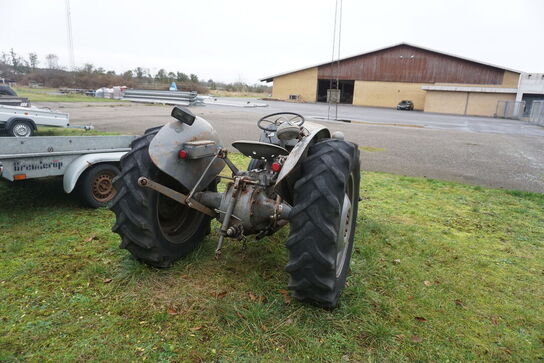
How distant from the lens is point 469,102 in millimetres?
A: 41562

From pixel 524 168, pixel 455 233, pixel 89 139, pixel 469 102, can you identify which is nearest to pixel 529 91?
pixel 469 102

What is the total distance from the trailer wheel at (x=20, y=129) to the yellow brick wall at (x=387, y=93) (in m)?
43.7

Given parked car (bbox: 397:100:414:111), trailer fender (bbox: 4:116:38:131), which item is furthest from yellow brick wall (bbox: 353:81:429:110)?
trailer fender (bbox: 4:116:38:131)

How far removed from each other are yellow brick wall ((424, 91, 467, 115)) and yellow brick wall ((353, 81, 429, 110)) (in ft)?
12.1

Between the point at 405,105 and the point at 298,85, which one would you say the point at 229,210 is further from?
the point at 298,85

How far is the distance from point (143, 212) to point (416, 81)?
50.7 meters

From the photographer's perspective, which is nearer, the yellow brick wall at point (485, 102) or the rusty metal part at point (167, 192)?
the rusty metal part at point (167, 192)

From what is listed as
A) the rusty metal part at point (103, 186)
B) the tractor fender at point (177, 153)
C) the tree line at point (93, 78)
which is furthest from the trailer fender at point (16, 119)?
the tree line at point (93, 78)

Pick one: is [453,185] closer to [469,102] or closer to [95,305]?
[95,305]

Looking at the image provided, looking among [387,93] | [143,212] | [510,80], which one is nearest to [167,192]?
[143,212]

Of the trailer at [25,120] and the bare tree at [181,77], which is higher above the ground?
the bare tree at [181,77]

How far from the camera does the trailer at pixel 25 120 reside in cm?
1095

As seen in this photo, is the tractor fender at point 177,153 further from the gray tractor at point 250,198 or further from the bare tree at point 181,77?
the bare tree at point 181,77

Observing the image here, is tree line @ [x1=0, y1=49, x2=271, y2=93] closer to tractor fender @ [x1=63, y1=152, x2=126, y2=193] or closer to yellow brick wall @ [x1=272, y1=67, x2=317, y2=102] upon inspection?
yellow brick wall @ [x1=272, y1=67, x2=317, y2=102]
